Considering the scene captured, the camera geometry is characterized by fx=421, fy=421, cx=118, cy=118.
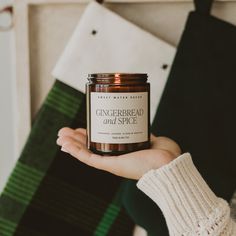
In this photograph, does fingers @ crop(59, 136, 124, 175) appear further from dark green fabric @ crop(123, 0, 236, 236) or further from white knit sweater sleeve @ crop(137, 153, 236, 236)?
dark green fabric @ crop(123, 0, 236, 236)

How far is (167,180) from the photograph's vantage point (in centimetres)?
53

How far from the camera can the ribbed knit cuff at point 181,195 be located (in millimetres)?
525

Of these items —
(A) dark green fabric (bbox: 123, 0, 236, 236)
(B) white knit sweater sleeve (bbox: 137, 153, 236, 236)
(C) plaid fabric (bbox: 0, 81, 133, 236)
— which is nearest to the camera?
(B) white knit sweater sleeve (bbox: 137, 153, 236, 236)

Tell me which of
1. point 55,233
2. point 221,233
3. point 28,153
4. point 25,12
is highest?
point 25,12

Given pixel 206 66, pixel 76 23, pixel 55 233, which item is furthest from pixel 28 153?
pixel 206 66

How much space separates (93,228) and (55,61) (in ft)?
1.18

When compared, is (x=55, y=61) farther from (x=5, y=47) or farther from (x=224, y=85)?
(x=224, y=85)

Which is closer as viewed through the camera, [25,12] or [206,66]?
[206,66]

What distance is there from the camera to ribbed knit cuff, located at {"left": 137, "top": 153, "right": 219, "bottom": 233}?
53 centimetres

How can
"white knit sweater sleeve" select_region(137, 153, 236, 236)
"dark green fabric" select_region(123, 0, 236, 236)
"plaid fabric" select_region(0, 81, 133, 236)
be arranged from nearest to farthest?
"white knit sweater sleeve" select_region(137, 153, 236, 236) < "dark green fabric" select_region(123, 0, 236, 236) < "plaid fabric" select_region(0, 81, 133, 236)

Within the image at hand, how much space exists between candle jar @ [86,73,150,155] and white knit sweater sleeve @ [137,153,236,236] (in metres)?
0.05

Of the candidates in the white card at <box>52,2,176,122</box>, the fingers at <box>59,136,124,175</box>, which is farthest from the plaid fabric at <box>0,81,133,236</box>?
the fingers at <box>59,136,124,175</box>

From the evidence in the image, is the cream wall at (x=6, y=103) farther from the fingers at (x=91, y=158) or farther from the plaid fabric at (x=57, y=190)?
the fingers at (x=91, y=158)

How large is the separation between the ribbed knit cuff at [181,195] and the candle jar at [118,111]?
2.0 inches
